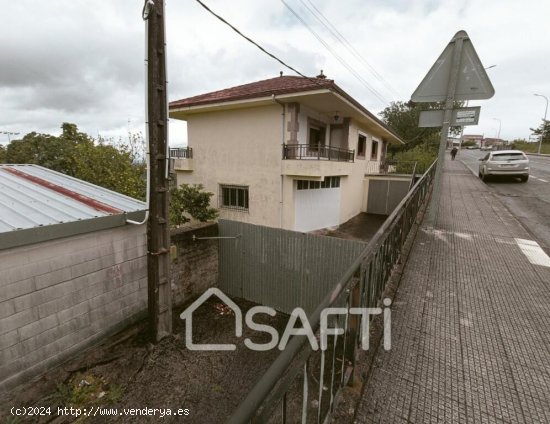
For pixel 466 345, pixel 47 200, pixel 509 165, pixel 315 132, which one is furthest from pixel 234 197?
pixel 509 165

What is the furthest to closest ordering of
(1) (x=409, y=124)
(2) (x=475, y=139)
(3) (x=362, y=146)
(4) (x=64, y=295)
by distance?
1. (2) (x=475, y=139)
2. (1) (x=409, y=124)
3. (3) (x=362, y=146)
4. (4) (x=64, y=295)

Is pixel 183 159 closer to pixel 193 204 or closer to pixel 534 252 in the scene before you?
pixel 193 204

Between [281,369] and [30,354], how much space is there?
482 cm

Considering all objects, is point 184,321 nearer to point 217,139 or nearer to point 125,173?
point 125,173

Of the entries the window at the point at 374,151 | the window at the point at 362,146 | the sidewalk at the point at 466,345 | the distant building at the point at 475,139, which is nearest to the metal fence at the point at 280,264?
the sidewalk at the point at 466,345

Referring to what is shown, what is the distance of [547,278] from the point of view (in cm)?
319

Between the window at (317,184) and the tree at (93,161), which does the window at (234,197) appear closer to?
the window at (317,184)

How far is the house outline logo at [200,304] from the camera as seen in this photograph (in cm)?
507

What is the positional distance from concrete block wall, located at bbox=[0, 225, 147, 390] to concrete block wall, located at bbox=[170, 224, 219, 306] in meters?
0.78

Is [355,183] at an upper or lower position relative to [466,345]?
upper

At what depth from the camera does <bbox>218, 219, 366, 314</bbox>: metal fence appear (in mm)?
5785

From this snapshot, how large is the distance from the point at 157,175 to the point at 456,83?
186 inches

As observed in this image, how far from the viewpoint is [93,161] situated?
436 inches

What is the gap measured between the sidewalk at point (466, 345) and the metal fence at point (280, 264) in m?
2.08
